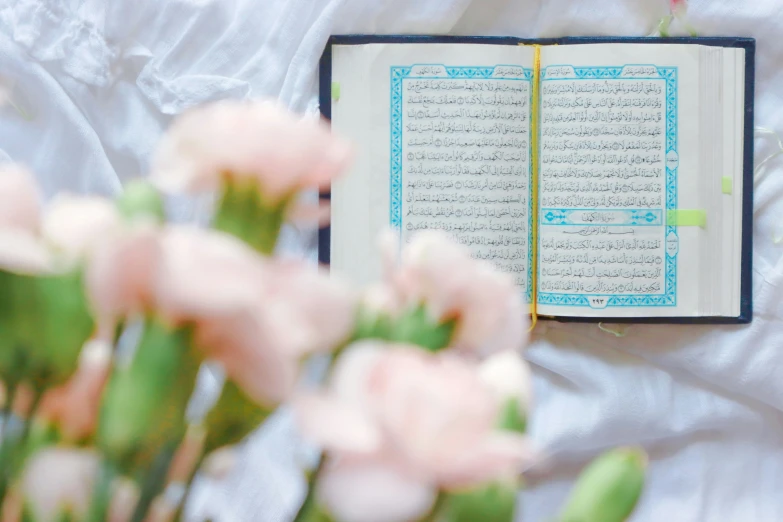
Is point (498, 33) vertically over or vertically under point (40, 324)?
over

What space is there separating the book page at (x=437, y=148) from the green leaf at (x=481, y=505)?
24.6 inches

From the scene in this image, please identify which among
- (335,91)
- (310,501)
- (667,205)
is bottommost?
(310,501)

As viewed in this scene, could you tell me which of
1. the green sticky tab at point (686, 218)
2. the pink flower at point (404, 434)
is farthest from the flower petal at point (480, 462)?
the green sticky tab at point (686, 218)

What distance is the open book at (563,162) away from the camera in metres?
0.76

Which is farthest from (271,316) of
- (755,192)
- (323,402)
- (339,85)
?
(755,192)

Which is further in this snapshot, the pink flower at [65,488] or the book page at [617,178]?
the book page at [617,178]

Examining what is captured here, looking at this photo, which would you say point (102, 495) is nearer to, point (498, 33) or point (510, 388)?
point (510, 388)

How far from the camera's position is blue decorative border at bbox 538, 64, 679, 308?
30.2 inches

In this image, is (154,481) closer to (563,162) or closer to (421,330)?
(421,330)

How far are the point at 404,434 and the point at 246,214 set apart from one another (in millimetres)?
53

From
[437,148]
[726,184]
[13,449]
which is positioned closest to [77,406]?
[13,449]

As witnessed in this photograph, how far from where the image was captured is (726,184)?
2.59ft

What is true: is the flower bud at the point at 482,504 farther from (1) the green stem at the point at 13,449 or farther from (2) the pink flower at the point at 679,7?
(2) the pink flower at the point at 679,7

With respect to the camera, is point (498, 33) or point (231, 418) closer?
point (231, 418)
